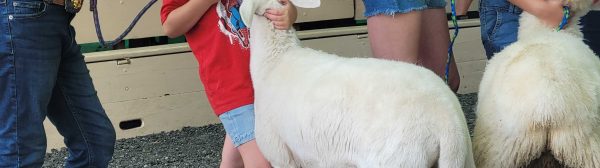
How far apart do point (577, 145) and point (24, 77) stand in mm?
2110

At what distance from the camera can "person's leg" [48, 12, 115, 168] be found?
3432 mm

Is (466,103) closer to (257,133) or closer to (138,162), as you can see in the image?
(138,162)

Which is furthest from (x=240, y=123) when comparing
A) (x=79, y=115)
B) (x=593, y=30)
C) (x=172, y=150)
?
(x=172, y=150)

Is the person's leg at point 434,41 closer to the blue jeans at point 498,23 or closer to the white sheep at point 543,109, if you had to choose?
the blue jeans at point 498,23

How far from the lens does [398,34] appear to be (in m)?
2.61

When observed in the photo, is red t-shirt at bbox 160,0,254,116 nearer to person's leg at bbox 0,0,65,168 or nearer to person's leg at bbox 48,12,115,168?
person's leg at bbox 0,0,65,168

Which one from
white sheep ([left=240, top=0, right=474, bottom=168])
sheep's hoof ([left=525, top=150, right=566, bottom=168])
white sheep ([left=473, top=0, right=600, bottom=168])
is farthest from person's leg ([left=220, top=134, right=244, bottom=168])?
sheep's hoof ([left=525, top=150, right=566, bottom=168])

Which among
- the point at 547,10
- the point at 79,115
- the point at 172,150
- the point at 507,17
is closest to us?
the point at 547,10

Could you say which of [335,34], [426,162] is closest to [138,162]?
[335,34]

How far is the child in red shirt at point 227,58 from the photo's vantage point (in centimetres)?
290

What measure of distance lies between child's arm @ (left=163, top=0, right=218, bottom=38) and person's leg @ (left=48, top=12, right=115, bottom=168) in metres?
0.70

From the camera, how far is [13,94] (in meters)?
2.87

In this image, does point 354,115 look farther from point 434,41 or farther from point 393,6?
point 434,41

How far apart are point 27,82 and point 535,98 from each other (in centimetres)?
197
